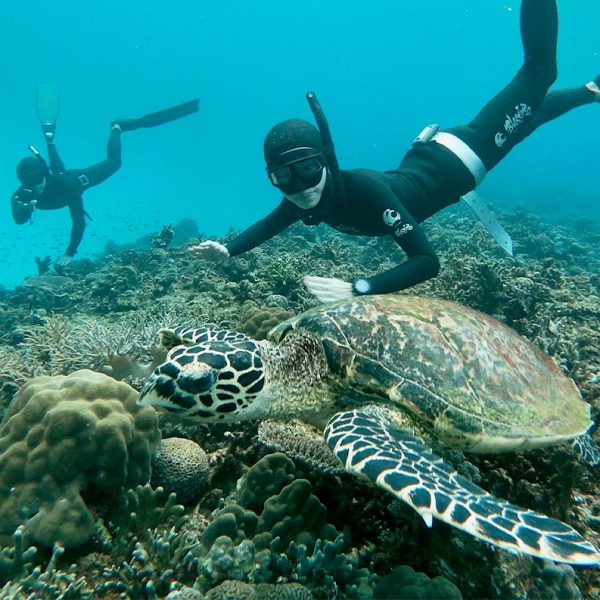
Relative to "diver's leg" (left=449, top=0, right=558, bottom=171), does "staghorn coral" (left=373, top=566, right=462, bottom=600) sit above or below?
below

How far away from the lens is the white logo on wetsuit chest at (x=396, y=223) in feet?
10.8

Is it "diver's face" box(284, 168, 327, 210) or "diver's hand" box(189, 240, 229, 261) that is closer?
"diver's face" box(284, 168, 327, 210)

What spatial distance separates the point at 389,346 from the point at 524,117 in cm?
475

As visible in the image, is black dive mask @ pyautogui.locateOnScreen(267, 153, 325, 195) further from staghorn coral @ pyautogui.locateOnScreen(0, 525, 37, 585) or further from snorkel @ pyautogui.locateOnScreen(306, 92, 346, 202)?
staghorn coral @ pyautogui.locateOnScreen(0, 525, 37, 585)

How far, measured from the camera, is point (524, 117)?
5164 millimetres

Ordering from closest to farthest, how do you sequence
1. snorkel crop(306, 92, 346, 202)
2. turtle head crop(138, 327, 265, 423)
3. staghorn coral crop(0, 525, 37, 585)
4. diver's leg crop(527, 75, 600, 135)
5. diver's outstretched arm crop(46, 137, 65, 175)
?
staghorn coral crop(0, 525, 37, 585) → turtle head crop(138, 327, 265, 423) → snorkel crop(306, 92, 346, 202) → diver's leg crop(527, 75, 600, 135) → diver's outstretched arm crop(46, 137, 65, 175)

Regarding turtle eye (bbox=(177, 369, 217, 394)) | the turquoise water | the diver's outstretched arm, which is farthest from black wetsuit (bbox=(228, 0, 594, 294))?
the turquoise water

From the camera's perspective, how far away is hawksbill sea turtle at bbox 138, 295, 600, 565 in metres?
1.84

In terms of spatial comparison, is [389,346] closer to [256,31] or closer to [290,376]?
[290,376]

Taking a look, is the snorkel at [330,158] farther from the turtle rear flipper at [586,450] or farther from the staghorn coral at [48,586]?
the staghorn coral at [48,586]

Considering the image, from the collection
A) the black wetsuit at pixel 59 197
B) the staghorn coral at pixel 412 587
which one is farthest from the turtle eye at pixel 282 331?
the black wetsuit at pixel 59 197

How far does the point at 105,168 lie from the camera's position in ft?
44.1

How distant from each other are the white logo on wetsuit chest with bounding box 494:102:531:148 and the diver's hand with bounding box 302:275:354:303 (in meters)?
3.54

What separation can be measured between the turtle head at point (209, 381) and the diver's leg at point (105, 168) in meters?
12.2
